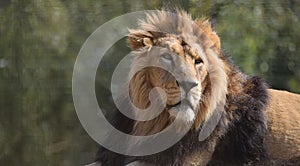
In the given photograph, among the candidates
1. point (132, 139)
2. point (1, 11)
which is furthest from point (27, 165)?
point (132, 139)

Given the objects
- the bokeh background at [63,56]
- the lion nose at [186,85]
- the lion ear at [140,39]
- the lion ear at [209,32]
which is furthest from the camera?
the bokeh background at [63,56]

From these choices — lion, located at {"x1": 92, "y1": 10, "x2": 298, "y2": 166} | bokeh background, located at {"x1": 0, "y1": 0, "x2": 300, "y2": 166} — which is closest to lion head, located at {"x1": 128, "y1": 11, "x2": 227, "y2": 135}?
lion, located at {"x1": 92, "y1": 10, "x2": 298, "y2": 166}

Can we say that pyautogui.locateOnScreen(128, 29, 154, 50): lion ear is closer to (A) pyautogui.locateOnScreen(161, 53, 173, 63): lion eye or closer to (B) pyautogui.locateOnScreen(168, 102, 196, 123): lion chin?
(A) pyautogui.locateOnScreen(161, 53, 173, 63): lion eye

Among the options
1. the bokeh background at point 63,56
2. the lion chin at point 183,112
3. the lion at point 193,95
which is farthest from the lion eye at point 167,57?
the bokeh background at point 63,56

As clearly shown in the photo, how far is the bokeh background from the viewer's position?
3.88 meters

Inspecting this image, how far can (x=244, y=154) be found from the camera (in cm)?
255

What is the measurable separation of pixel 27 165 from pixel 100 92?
50 centimetres

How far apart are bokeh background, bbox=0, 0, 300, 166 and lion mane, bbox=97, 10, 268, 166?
4.17ft

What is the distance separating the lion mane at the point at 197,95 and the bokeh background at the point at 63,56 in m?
1.27

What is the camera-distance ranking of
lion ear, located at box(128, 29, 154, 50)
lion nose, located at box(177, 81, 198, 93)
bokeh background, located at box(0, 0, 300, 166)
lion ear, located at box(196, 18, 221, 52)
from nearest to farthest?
lion nose, located at box(177, 81, 198, 93)
lion ear, located at box(128, 29, 154, 50)
lion ear, located at box(196, 18, 221, 52)
bokeh background, located at box(0, 0, 300, 166)

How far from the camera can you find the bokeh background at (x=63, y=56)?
12.7 ft

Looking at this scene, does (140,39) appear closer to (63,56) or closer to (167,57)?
(167,57)

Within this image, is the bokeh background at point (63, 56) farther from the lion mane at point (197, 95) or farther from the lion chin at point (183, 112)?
the lion chin at point (183, 112)

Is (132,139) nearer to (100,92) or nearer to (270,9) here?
(100,92)
